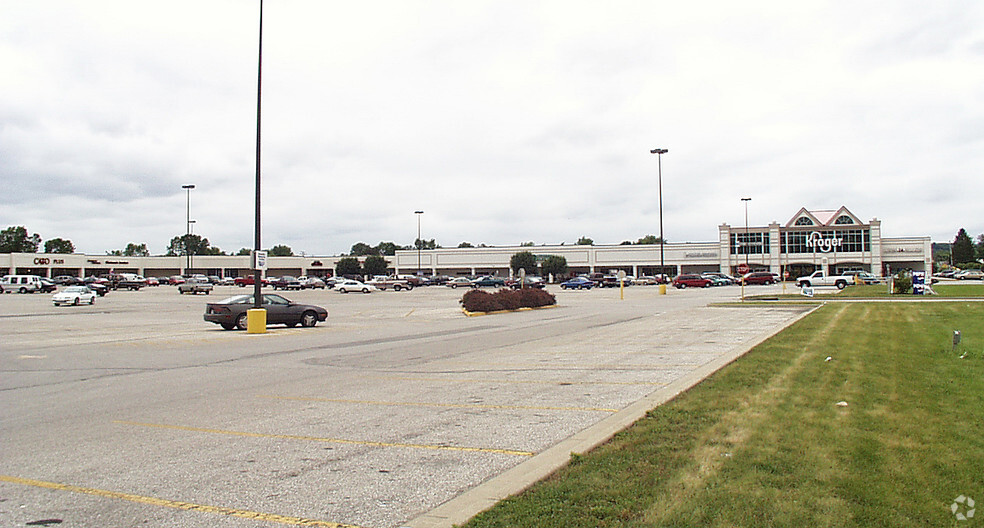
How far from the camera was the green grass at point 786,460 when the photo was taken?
173 inches

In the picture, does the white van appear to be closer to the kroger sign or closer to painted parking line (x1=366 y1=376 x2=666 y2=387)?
painted parking line (x1=366 y1=376 x2=666 y2=387)

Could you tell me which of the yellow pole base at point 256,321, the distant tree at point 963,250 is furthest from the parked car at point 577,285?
the distant tree at point 963,250

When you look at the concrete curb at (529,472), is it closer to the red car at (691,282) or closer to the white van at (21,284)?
the red car at (691,282)

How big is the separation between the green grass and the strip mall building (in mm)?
83865

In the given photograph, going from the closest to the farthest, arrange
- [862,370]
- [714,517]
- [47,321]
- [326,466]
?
[714,517] < [326,466] < [862,370] < [47,321]

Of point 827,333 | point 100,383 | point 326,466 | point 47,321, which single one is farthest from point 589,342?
point 47,321

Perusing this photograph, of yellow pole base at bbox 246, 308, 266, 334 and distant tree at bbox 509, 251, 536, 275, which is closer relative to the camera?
yellow pole base at bbox 246, 308, 266, 334

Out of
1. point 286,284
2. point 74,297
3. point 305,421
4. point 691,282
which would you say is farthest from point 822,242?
point 305,421

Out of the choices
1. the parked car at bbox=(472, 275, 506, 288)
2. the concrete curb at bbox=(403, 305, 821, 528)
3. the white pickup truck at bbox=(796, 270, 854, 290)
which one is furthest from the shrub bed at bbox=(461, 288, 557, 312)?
the parked car at bbox=(472, 275, 506, 288)

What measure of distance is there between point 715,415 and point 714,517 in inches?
121

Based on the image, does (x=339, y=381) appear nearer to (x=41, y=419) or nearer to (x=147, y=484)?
(x=41, y=419)

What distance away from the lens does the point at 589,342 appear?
1739cm

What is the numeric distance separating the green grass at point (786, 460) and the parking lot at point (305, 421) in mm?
600

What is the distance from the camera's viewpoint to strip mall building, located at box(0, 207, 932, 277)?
103 metres
